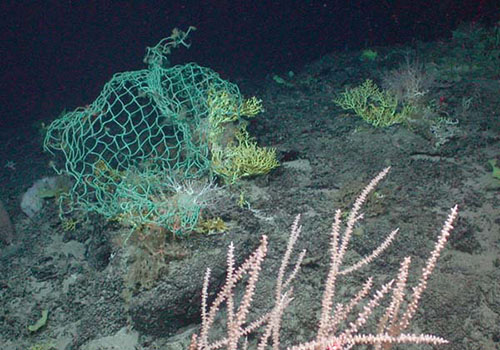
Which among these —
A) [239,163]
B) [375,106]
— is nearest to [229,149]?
[239,163]

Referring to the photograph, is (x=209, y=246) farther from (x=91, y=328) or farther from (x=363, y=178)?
(x=363, y=178)

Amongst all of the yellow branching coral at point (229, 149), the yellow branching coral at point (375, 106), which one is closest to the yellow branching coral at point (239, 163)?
the yellow branching coral at point (229, 149)

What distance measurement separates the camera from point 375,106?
6832 millimetres

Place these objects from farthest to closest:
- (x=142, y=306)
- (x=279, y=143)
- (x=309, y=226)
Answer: (x=279, y=143) < (x=309, y=226) < (x=142, y=306)

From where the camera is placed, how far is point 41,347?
373 centimetres

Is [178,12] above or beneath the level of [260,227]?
above

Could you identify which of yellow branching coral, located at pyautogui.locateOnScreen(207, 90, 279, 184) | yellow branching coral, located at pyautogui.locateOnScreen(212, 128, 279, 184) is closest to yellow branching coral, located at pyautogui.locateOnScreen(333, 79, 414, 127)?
yellow branching coral, located at pyautogui.locateOnScreen(207, 90, 279, 184)

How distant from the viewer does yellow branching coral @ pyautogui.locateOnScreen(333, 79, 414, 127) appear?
618 centimetres

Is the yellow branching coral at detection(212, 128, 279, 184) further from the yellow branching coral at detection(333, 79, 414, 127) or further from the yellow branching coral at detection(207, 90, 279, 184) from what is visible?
the yellow branching coral at detection(333, 79, 414, 127)

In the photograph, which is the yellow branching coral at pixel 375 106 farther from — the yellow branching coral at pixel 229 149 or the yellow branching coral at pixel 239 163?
the yellow branching coral at pixel 239 163

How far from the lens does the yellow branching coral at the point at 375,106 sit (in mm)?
6184

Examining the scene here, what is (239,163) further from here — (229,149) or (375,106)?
(375,106)

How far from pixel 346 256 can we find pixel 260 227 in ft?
3.48

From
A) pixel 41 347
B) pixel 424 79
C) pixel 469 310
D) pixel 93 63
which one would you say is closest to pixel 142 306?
pixel 41 347
